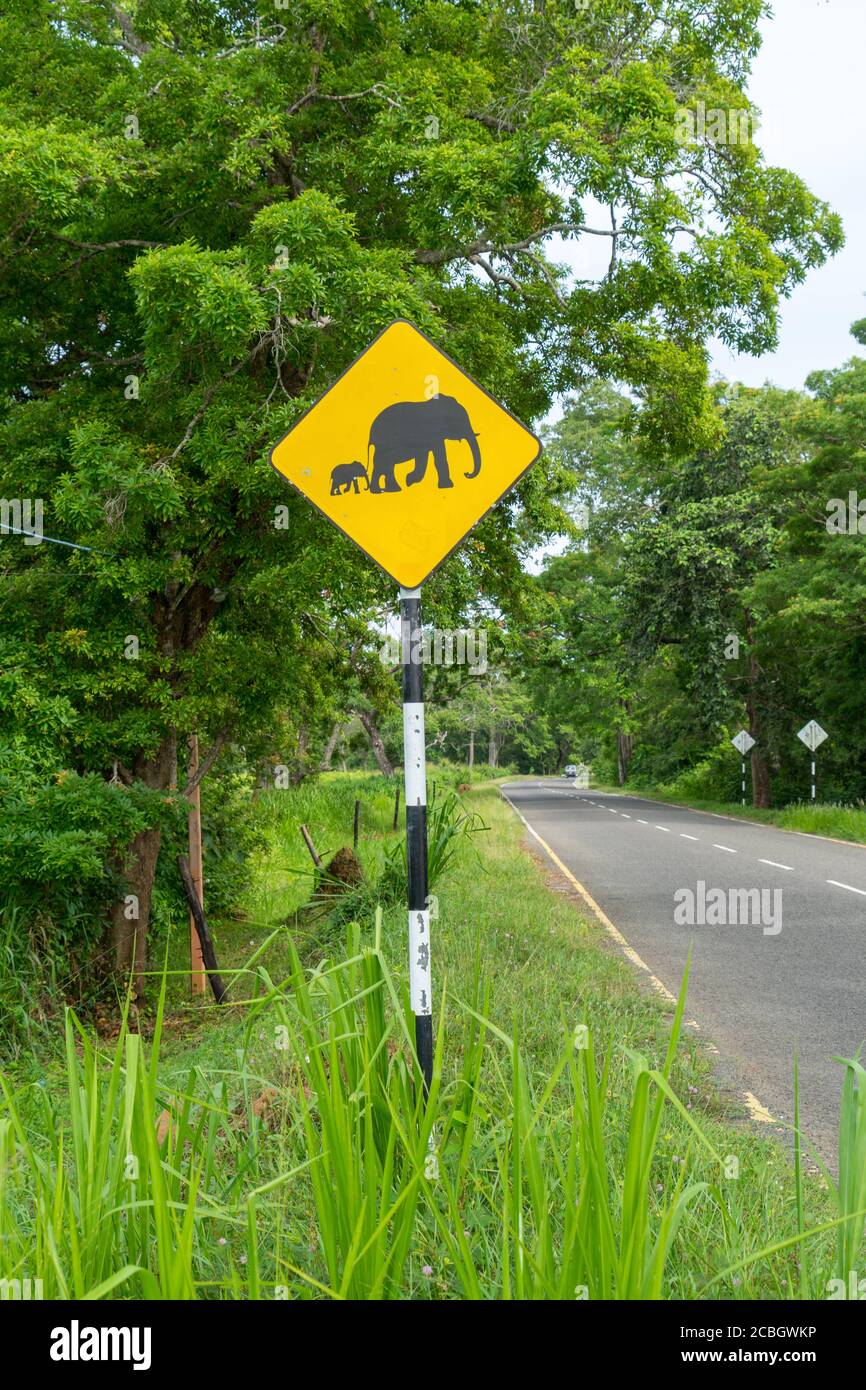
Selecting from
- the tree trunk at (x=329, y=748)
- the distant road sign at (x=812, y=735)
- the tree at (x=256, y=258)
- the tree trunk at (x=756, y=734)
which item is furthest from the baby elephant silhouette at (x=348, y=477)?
the tree trunk at (x=756, y=734)

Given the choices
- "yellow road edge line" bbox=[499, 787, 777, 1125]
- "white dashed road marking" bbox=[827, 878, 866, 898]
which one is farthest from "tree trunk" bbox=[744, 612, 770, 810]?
"white dashed road marking" bbox=[827, 878, 866, 898]

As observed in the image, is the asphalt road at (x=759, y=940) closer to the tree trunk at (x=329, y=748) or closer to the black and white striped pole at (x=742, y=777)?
the tree trunk at (x=329, y=748)

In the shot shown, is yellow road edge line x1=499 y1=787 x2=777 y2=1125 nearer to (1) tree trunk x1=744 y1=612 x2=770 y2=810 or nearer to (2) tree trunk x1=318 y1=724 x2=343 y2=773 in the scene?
(2) tree trunk x1=318 y1=724 x2=343 y2=773

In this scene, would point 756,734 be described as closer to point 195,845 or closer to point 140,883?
point 195,845

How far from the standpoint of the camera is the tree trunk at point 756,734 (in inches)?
1239

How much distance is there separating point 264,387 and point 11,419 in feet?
7.07

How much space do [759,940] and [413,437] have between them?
7.39m

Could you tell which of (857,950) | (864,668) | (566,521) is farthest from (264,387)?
(864,668)

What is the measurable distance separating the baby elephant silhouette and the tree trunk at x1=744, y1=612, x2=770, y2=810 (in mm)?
28414

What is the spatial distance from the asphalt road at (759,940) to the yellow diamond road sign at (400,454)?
2.06 m

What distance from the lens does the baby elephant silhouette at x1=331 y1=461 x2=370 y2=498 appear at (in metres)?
3.54

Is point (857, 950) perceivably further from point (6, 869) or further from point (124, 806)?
point (6, 869)

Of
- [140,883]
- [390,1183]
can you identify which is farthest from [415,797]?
[140,883]
